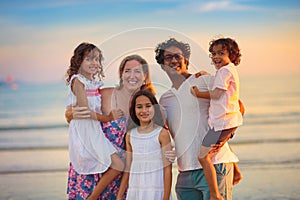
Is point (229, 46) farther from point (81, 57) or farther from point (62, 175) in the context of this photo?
point (62, 175)

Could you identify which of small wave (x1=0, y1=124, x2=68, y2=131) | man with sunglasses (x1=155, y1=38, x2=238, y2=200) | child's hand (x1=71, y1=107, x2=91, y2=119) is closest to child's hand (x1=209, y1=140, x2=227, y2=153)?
man with sunglasses (x1=155, y1=38, x2=238, y2=200)

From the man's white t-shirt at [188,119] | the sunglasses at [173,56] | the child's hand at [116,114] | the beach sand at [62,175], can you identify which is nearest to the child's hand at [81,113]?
the child's hand at [116,114]

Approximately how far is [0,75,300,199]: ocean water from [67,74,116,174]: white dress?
367 mm

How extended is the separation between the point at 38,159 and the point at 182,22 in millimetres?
4263

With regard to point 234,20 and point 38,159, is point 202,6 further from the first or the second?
point 38,159

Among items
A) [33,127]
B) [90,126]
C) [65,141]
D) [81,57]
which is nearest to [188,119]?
[90,126]

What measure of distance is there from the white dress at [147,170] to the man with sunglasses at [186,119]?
106 mm

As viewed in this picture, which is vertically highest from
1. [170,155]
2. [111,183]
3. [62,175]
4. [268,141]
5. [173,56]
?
[173,56]

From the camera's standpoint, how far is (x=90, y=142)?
3428 mm

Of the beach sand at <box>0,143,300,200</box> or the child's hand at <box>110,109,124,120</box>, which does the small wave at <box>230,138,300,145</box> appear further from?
the child's hand at <box>110,109,124,120</box>

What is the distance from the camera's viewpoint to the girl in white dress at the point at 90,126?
3.39 metres

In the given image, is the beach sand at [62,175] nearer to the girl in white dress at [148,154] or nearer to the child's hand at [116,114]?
the girl in white dress at [148,154]

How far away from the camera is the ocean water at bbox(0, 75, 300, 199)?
5777 mm

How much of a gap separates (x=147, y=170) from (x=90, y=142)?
0.35 metres
